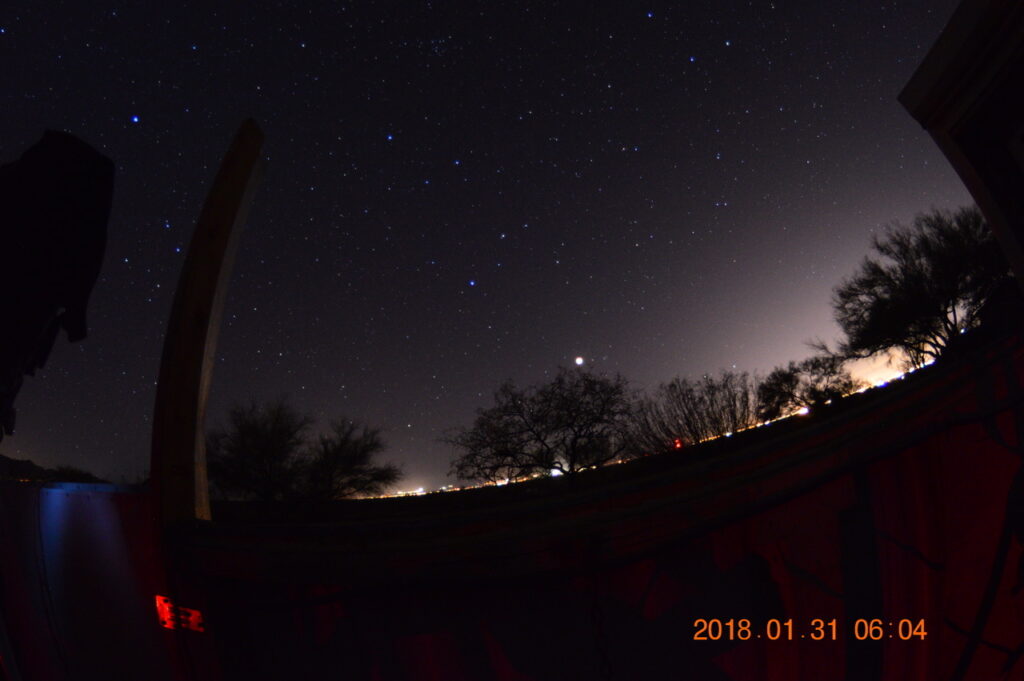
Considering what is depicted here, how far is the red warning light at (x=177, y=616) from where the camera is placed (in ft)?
7.71

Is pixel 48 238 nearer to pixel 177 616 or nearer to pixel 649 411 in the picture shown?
pixel 177 616

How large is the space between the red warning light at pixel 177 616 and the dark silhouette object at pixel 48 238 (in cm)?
194

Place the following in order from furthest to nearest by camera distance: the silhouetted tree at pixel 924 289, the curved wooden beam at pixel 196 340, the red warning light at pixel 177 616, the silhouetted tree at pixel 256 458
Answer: the silhouetted tree at pixel 256 458 < the silhouetted tree at pixel 924 289 < the curved wooden beam at pixel 196 340 < the red warning light at pixel 177 616

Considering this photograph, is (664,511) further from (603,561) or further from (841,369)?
(841,369)

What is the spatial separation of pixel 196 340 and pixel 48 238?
1163mm

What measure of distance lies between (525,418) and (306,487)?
12.3 metres

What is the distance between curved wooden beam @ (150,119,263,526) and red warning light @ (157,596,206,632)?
482mm

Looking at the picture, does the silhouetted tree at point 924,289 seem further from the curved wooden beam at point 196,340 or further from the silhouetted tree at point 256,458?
the silhouetted tree at point 256,458

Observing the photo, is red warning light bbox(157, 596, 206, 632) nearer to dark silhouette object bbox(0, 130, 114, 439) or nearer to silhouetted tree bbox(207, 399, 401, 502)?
dark silhouette object bbox(0, 130, 114, 439)

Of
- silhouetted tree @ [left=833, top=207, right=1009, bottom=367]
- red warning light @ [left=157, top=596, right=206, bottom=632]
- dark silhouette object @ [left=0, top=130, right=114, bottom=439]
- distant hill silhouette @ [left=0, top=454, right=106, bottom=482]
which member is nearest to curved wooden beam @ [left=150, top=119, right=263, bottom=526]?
red warning light @ [left=157, top=596, right=206, bottom=632]

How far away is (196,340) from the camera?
9.04 feet

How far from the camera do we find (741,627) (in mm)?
1617
